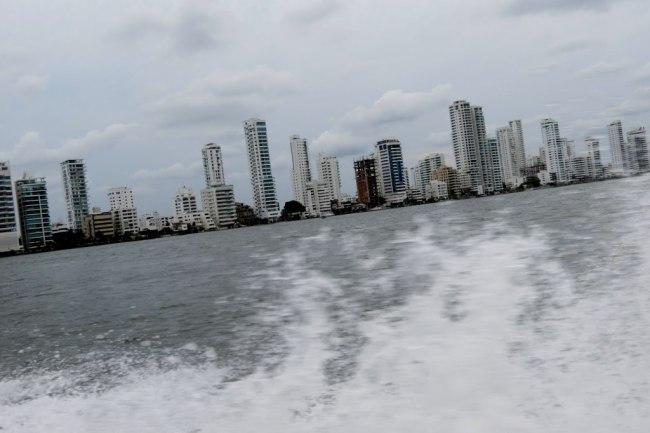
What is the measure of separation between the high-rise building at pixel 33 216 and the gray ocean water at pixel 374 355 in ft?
478

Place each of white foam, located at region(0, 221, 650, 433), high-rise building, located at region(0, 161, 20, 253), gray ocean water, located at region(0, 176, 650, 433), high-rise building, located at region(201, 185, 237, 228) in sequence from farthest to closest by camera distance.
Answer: high-rise building, located at region(201, 185, 237, 228), high-rise building, located at region(0, 161, 20, 253), gray ocean water, located at region(0, 176, 650, 433), white foam, located at region(0, 221, 650, 433)

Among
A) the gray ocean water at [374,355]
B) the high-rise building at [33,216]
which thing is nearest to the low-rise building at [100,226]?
the high-rise building at [33,216]

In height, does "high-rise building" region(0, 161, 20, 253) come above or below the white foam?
above

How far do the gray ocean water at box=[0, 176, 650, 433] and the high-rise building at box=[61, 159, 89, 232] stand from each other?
188m

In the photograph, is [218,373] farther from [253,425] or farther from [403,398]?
[403,398]

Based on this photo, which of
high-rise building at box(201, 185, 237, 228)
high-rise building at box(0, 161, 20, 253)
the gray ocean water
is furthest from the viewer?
high-rise building at box(201, 185, 237, 228)

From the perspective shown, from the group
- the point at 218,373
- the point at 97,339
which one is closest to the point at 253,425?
the point at 218,373

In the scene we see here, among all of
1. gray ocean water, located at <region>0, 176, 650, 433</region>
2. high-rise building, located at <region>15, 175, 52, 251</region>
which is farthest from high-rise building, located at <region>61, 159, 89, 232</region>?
gray ocean water, located at <region>0, 176, 650, 433</region>

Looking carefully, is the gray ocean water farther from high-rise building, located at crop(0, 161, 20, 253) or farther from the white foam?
high-rise building, located at crop(0, 161, 20, 253)

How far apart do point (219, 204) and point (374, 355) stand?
497 ft

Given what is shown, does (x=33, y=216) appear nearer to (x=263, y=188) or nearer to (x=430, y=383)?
(x=263, y=188)

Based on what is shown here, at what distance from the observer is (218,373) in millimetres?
7539

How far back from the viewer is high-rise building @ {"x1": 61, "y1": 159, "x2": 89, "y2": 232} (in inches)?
7416

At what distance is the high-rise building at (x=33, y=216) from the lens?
146250 millimetres
